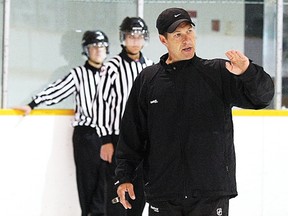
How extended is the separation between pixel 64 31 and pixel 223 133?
253 centimetres

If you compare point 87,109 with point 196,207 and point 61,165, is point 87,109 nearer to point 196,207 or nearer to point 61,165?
point 61,165

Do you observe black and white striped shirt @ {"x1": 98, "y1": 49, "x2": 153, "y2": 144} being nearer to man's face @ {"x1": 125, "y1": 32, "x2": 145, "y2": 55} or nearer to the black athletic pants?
man's face @ {"x1": 125, "y1": 32, "x2": 145, "y2": 55}

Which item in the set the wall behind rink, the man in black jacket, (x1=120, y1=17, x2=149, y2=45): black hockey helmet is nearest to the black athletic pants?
the man in black jacket

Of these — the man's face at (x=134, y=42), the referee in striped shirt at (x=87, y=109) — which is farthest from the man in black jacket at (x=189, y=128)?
the referee in striped shirt at (x=87, y=109)

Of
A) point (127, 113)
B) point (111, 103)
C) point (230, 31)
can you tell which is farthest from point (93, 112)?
point (127, 113)

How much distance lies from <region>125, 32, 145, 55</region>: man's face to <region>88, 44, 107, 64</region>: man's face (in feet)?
1.00

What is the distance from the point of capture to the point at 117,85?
4.46 metres

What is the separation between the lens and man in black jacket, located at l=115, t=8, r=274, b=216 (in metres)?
2.54

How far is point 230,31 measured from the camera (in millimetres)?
5105

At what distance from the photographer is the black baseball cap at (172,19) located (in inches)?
104

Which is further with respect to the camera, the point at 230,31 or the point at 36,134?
the point at 230,31

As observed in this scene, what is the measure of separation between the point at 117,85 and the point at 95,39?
382 mm

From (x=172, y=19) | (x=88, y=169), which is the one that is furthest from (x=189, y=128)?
(x=88, y=169)

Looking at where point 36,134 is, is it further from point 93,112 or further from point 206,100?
point 206,100
